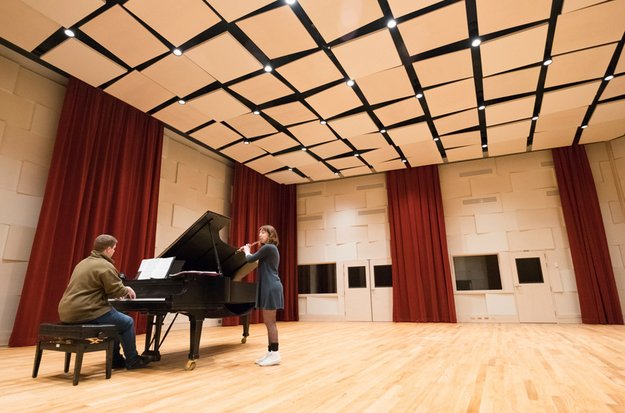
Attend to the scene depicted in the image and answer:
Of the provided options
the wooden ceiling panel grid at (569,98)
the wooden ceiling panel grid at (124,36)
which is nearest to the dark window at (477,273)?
the wooden ceiling panel grid at (569,98)

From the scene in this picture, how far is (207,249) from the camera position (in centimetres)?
319

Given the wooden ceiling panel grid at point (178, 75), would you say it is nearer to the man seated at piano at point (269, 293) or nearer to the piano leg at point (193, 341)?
the man seated at piano at point (269, 293)

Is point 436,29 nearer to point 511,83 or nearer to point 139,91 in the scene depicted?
point 511,83

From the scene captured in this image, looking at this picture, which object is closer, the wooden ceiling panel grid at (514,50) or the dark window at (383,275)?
the wooden ceiling panel grid at (514,50)

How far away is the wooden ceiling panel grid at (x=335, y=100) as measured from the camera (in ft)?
16.9

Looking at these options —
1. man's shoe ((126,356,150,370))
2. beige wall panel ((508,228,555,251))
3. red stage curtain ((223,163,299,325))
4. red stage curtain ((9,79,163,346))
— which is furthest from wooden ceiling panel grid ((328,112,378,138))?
man's shoe ((126,356,150,370))

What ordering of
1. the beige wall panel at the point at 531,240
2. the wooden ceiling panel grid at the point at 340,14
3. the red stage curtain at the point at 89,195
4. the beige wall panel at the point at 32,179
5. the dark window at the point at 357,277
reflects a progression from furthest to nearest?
the dark window at the point at 357,277
the beige wall panel at the point at 531,240
the beige wall panel at the point at 32,179
the red stage curtain at the point at 89,195
the wooden ceiling panel grid at the point at 340,14

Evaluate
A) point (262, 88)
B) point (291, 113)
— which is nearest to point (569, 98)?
point (291, 113)

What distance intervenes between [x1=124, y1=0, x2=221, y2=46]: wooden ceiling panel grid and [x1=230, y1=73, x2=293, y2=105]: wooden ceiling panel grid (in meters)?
1.08

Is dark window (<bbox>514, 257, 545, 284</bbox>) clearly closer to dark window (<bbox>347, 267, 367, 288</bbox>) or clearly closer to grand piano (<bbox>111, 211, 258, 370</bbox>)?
dark window (<bbox>347, 267, 367, 288</bbox>)

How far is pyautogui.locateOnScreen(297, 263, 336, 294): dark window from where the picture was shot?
28.9 ft

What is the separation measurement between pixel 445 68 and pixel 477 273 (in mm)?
4896

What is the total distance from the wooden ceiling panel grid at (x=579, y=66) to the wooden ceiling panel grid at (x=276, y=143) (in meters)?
4.39

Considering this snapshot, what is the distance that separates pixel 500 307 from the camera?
282 inches
